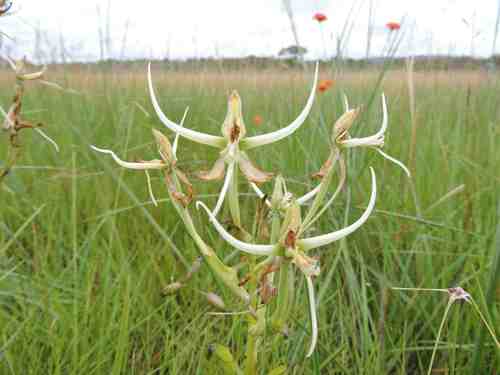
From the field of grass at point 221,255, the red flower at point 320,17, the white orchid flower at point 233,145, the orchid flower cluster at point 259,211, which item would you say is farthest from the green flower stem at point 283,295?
the red flower at point 320,17

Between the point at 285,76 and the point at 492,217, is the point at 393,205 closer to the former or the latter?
the point at 492,217

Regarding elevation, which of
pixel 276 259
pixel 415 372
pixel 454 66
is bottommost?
pixel 415 372

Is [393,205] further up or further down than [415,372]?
further up

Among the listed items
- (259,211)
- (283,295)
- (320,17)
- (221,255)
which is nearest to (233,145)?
(259,211)

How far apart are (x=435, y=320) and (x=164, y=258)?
2.83 ft

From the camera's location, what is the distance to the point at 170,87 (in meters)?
4.62

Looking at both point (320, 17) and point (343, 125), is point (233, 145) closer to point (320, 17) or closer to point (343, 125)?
point (343, 125)

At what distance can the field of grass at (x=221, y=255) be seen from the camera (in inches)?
46.4

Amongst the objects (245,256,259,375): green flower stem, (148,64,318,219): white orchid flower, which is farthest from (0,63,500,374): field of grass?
(148,64,318,219): white orchid flower

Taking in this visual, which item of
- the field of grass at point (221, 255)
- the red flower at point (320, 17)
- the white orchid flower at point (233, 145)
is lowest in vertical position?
the field of grass at point (221, 255)

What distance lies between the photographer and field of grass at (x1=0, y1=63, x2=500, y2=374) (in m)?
1.18

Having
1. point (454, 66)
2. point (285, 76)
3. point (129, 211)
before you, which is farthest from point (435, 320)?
point (285, 76)

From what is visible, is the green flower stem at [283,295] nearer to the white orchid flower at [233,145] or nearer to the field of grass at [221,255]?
the white orchid flower at [233,145]

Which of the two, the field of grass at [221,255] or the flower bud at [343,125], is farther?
the field of grass at [221,255]
